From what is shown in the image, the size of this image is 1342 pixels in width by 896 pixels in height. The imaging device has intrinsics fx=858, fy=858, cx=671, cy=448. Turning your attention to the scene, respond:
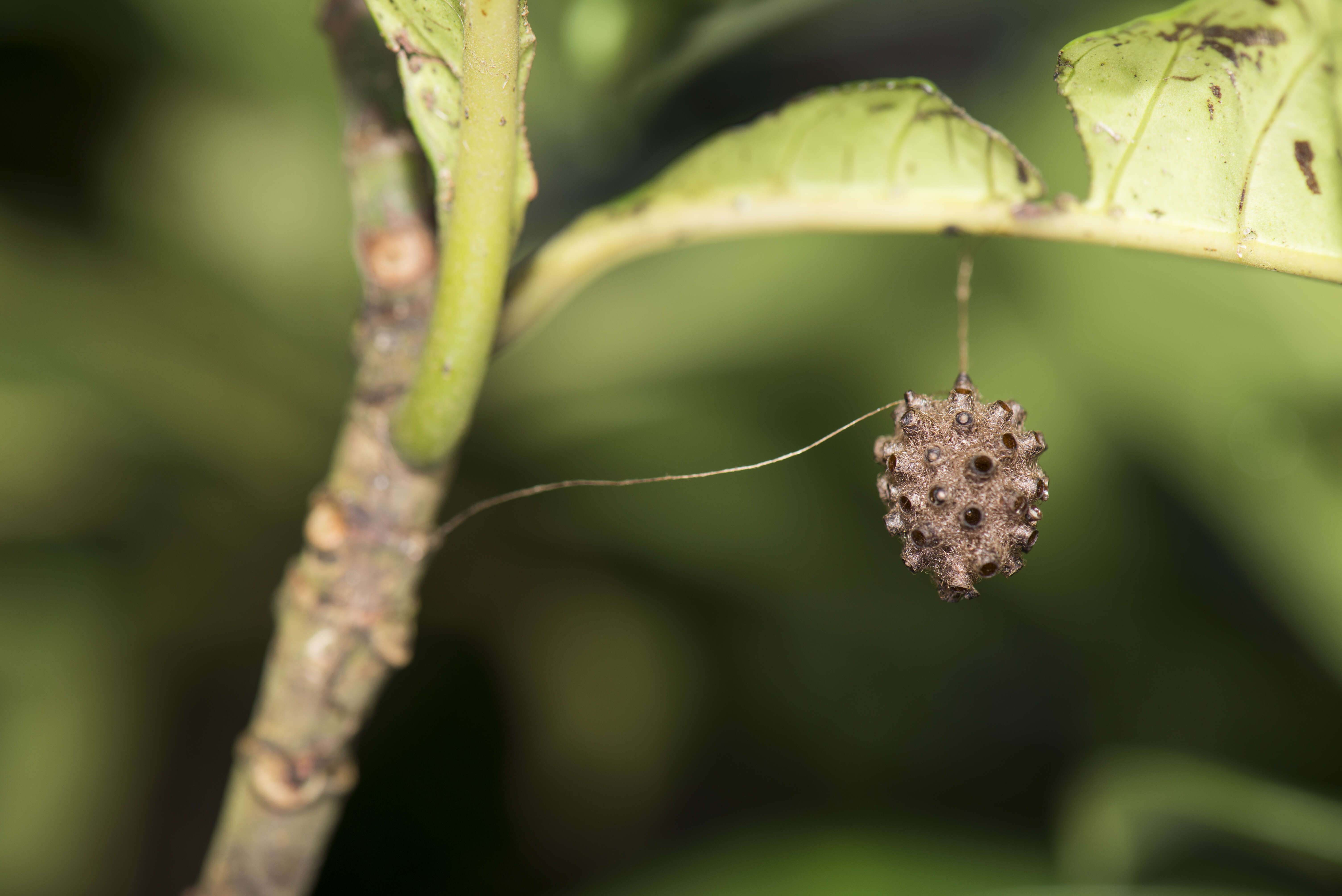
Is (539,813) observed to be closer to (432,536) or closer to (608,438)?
(608,438)

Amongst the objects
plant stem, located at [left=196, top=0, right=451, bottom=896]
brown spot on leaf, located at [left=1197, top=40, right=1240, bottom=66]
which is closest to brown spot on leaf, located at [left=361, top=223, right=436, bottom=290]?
plant stem, located at [left=196, top=0, right=451, bottom=896]

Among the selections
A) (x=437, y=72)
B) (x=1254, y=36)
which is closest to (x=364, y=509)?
(x=437, y=72)

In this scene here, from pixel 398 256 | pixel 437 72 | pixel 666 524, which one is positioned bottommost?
pixel 666 524

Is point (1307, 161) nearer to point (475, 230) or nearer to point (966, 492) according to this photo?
point (966, 492)

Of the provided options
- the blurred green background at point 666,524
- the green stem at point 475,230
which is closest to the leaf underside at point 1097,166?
the green stem at point 475,230

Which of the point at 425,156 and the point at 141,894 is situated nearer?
the point at 425,156

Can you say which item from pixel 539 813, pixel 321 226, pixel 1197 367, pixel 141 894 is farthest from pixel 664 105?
pixel 141 894
